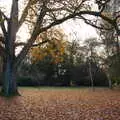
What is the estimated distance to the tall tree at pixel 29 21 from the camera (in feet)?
82.7

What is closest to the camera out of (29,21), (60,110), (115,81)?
(60,110)

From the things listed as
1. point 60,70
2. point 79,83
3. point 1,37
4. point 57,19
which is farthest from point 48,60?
point 57,19

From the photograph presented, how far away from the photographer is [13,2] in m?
29.6

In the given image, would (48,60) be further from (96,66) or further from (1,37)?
(1,37)

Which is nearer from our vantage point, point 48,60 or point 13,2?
point 13,2

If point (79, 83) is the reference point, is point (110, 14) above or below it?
above

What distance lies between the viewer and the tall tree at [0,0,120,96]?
25.2 meters

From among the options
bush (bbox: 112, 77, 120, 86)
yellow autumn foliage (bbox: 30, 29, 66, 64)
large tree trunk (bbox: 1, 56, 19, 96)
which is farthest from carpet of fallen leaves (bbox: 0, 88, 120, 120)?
bush (bbox: 112, 77, 120, 86)

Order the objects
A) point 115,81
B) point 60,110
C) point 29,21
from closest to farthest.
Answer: point 60,110 → point 29,21 → point 115,81

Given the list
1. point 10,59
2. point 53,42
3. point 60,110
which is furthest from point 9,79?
point 60,110

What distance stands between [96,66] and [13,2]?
30835 mm

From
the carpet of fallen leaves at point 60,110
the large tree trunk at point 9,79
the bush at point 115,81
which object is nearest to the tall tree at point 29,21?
the large tree trunk at point 9,79

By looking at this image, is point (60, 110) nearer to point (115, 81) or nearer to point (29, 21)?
point (29, 21)

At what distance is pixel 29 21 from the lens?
29516mm
